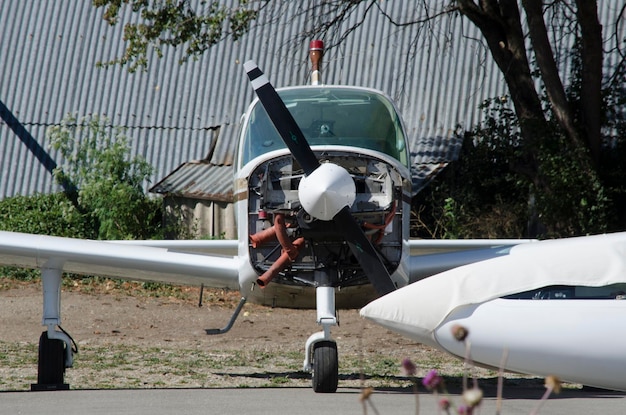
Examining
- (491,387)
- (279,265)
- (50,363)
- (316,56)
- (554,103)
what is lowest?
(491,387)

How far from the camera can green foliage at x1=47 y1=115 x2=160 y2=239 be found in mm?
17156

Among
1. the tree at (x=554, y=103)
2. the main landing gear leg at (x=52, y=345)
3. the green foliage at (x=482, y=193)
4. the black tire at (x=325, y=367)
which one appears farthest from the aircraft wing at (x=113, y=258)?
the green foliage at (x=482, y=193)

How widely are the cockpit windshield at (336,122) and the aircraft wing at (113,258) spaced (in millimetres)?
1016

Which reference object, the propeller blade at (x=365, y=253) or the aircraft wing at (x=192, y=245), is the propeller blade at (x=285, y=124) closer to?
the propeller blade at (x=365, y=253)

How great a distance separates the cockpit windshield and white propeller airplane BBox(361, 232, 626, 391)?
322 cm

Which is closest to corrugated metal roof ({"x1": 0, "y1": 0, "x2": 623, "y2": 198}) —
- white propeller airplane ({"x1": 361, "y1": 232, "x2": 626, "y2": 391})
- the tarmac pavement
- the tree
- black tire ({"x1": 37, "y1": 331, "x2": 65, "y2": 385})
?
the tree

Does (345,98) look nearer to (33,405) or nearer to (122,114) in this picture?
(33,405)

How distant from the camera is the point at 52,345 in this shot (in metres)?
8.33

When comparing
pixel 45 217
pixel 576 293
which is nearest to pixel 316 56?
pixel 576 293

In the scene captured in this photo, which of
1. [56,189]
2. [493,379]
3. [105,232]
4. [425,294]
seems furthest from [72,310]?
[425,294]

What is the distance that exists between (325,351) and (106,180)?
10.7m

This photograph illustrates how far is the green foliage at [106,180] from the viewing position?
17156 mm

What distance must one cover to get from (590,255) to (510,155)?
433 inches

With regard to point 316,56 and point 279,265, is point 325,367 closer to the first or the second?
point 279,265
